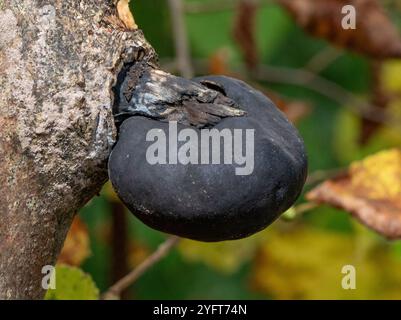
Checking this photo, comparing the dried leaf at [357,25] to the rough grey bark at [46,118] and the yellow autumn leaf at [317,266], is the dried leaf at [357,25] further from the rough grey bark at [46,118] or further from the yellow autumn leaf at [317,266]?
the rough grey bark at [46,118]

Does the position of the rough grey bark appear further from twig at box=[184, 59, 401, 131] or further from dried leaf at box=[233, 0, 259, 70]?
twig at box=[184, 59, 401, 131]

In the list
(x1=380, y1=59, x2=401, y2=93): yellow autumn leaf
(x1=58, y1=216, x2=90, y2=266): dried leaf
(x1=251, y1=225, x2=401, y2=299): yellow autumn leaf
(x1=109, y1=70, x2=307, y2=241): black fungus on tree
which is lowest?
(x1=251, y1=225, x2=401, y2=299): yellow autumn leaf

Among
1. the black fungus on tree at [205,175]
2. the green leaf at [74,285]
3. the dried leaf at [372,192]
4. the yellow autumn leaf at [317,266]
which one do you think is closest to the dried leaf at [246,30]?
the yellow autumn leaf at [317,266]

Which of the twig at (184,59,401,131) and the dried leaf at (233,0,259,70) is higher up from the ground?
the dried leaf at (233,0,259,70)

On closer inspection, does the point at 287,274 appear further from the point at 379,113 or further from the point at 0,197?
the point at 0,197

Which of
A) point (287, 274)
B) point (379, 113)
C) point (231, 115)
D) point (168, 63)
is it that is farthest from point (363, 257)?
point (231, 115)
